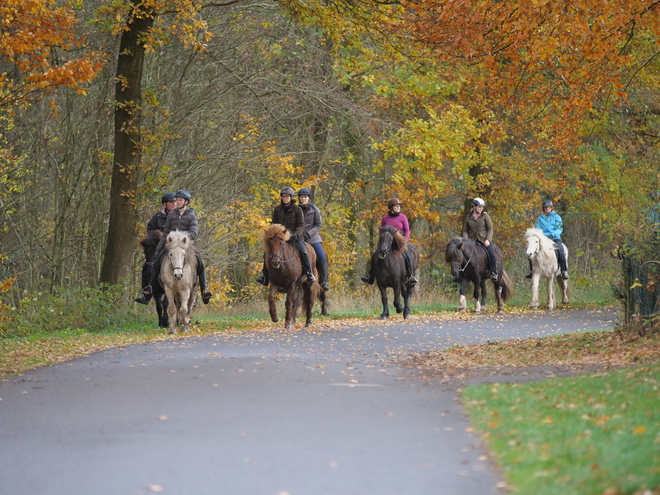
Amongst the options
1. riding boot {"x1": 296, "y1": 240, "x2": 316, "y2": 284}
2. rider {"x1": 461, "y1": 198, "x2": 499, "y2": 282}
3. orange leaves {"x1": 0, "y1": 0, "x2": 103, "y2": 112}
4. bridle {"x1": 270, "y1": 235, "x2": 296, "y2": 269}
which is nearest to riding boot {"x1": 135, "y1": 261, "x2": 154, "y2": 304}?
bridle {"x1": 270, "y1": 235, "x2": 296, "y2": 269}

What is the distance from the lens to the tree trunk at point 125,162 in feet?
70.1

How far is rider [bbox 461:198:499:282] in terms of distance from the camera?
2588cm

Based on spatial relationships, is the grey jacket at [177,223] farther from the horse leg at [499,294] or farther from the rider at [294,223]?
the horse leg at [499,294]

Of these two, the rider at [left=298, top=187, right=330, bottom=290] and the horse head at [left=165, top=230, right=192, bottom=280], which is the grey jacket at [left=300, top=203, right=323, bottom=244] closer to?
the rider at [left=298, top=187, right=330, bottom=290]

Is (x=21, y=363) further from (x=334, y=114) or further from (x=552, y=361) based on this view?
(x=334, y=114)

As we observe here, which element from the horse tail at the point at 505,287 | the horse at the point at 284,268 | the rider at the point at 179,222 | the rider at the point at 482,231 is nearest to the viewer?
the rider at the point at 179,222

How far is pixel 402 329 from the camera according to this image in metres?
19.4

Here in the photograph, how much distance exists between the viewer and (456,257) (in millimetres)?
25469

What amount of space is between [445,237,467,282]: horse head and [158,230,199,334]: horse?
345 inches

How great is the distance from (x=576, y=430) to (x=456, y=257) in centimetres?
1843

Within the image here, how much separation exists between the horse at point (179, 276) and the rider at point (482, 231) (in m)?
9.69

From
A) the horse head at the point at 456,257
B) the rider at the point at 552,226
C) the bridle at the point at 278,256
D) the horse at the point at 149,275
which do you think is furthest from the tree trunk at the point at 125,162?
the rider at the point at 552,226

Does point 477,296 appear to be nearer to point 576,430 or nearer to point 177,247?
point 177,247

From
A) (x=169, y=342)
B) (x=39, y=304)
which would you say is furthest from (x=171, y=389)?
(x=39, y=304)
